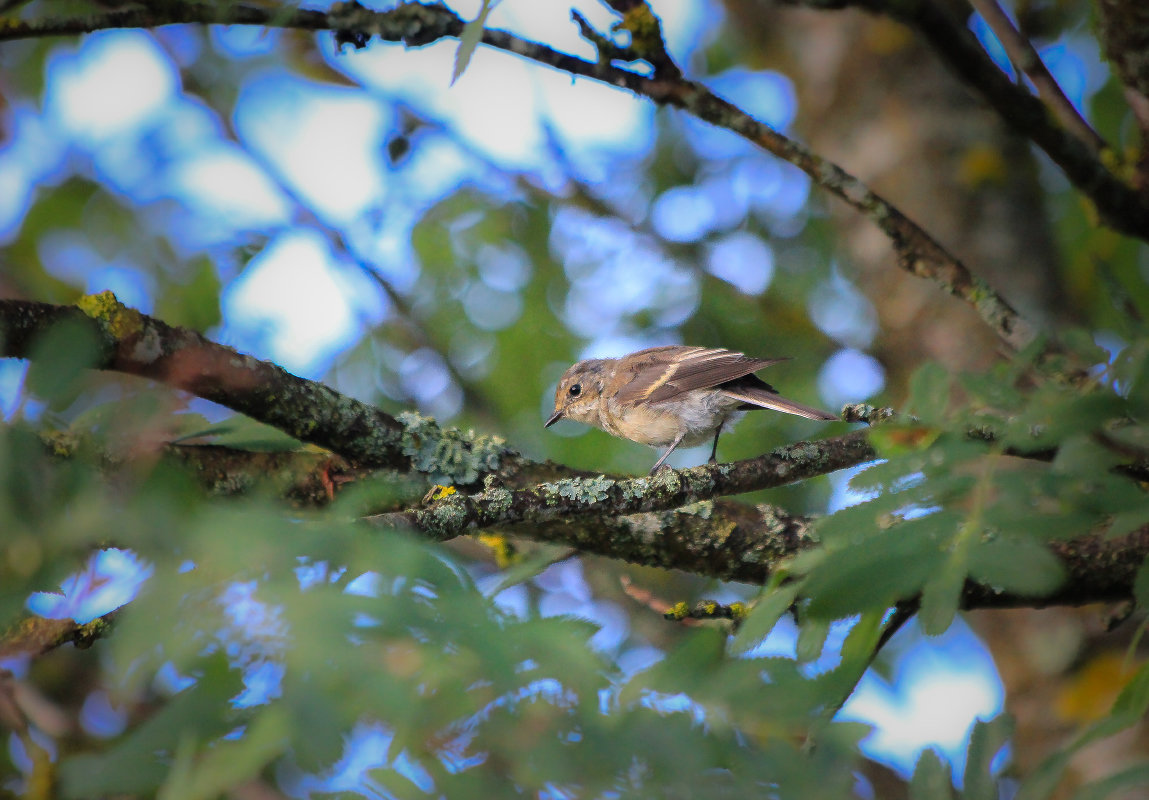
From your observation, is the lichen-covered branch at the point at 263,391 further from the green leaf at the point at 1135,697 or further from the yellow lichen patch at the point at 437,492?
the green leaf at the point at 1135,697

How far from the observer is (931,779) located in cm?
185

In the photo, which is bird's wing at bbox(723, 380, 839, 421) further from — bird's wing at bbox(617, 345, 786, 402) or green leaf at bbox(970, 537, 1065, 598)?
green leaf at bbox(970, 537, 1065, 598)

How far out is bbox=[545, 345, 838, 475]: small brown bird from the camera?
4.76m

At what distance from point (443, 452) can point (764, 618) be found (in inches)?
62.3

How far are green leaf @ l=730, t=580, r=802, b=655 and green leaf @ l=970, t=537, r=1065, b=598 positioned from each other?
388 mm

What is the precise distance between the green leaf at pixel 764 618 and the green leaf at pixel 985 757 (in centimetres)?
46

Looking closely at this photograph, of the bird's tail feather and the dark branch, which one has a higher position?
the bird's tail feather

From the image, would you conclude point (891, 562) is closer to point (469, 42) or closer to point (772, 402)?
point (469, 42)

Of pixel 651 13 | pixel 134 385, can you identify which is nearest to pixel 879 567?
pixel 134 385

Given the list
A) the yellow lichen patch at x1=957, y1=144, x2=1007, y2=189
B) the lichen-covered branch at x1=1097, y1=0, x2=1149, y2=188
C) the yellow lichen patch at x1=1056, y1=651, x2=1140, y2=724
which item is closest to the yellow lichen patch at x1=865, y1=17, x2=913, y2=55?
the yellow lichen patch at x1=957, y1=144, x2=1007, y2=189

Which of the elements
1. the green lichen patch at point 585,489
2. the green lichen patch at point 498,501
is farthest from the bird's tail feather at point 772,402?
the green lichen patch at point 498,501

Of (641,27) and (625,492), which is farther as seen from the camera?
(641,27)

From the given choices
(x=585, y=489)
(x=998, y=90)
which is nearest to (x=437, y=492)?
(x=585, y=489)

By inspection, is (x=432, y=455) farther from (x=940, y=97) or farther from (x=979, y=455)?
(x=940, y=97)
